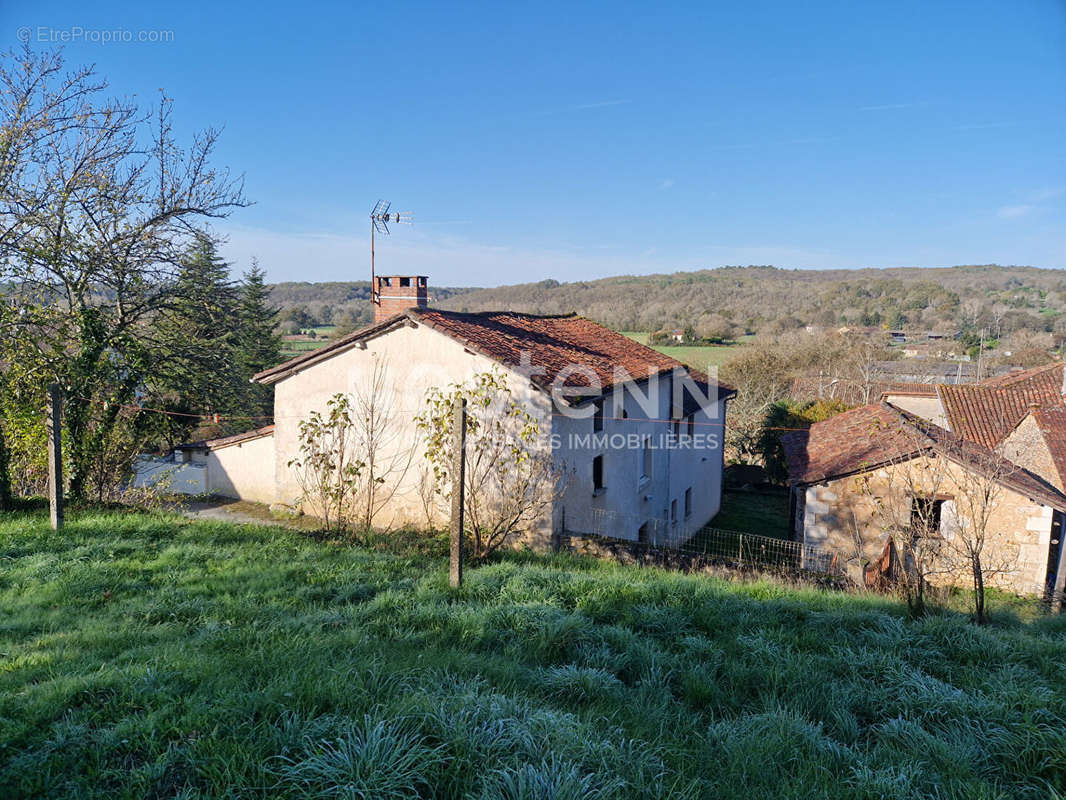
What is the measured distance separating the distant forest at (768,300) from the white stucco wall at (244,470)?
1276 inches

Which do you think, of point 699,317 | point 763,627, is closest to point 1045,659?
point 763,627

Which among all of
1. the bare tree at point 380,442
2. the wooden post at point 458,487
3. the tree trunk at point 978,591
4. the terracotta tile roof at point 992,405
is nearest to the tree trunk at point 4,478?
the bare tree at point 380,442

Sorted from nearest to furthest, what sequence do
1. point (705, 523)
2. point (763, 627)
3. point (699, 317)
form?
1. point (763, 627)
2. point (705, 523)
3. point (699, 317)

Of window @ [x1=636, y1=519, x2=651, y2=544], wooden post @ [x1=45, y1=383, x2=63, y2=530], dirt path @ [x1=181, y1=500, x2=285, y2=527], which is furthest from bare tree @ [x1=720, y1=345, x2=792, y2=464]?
wooden post @ [x1=45, y1=383, x2=63, y2=530]

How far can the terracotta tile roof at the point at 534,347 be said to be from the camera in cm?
1209

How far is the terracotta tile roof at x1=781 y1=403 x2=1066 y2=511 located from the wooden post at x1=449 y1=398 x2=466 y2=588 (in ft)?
21.3

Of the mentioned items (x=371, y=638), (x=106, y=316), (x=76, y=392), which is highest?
(x=106, y=316)

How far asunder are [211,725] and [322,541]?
6.56 metres

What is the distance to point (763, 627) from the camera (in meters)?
6.25

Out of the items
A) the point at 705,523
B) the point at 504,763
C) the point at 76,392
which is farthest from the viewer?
the point at 705,523

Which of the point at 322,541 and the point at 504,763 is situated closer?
the point at 504,763

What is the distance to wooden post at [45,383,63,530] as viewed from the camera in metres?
9.33

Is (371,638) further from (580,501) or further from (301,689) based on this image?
(580,501)

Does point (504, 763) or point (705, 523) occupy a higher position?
point (504, 763)
